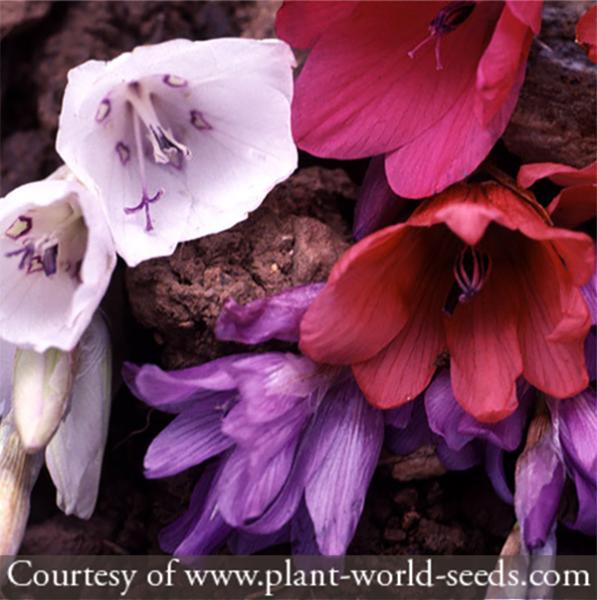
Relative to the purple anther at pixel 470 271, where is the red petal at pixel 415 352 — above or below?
below

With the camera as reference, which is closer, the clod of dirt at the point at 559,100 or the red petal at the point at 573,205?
Result: the red petal at the point at 573,205

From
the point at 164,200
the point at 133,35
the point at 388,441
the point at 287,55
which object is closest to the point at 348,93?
the point at 287,55

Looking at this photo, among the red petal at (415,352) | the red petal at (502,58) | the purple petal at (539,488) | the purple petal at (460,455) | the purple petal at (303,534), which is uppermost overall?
the red petal at (502,58)

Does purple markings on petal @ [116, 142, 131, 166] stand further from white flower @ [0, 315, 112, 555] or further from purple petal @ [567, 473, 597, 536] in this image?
purple petal @ [567, 473, 597, 536]

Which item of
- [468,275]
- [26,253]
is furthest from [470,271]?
[26,253]

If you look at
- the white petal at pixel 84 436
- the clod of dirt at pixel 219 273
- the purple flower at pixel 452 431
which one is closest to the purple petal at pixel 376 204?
the clod of dirt at pixel 219 273

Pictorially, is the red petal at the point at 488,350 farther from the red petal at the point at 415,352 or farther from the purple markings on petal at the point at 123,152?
the purple markings on petal at the point at 123,152
